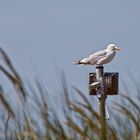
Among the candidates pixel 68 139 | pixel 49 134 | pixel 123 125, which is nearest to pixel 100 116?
pixel 68 139

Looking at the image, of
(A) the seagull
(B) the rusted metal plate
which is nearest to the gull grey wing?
(A) the seagull

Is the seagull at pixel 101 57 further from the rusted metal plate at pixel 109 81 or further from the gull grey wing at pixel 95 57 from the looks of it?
the rusted metal plate at pixel 109 81

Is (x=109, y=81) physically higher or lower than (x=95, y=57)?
lower

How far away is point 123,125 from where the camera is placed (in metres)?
4.43

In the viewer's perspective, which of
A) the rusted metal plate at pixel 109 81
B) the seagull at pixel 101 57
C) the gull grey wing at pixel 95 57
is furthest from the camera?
the gull grey wing at pixel 95 57

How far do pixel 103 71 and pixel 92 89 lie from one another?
475mm

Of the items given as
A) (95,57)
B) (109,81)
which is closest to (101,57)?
(95,57)

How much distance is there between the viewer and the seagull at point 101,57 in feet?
36.9

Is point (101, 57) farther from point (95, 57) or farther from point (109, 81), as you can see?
point (109, 81)

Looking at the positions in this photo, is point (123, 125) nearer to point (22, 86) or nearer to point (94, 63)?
point (22, 86)

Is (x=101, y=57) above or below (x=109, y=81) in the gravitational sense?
above

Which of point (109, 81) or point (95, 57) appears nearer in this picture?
point (109, 81)

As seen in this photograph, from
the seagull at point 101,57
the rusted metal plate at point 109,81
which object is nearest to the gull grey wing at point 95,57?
the seagull at point 101,57

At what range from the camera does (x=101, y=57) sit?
1149cm
